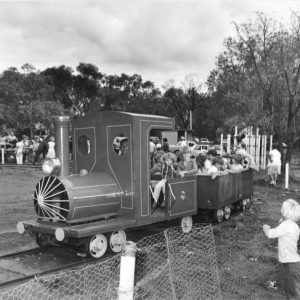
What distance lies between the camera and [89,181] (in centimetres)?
699

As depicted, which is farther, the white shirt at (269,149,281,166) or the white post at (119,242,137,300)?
the white shirt at (269,149,281,166)

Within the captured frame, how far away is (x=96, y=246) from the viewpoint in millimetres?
6773

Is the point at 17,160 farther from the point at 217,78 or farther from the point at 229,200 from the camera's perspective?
the point at 217,78

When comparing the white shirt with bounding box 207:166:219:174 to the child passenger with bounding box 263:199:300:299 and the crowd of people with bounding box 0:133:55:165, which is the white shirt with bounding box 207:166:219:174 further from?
the crowd of people with bounding box 0:133:55:165

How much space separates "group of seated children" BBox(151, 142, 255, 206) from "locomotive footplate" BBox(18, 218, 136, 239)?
1.13 metres

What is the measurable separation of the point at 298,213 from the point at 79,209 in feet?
11.0

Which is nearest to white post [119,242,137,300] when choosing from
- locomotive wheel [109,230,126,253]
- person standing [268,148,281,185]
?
locomotive wheel [109,230,126,253]

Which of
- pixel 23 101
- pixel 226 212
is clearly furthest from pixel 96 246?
pixel 23 101

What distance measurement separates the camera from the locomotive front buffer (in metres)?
6.66

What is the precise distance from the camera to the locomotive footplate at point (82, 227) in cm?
631

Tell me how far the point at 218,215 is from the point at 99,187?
13.3 ft

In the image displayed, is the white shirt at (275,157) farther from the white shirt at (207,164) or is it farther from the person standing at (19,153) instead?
the person standing at (19,153)

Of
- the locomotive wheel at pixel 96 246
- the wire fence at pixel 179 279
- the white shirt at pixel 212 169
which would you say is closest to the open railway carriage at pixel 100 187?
the locomotive wheel at pixel 96 246

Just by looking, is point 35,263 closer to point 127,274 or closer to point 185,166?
point 127,274
